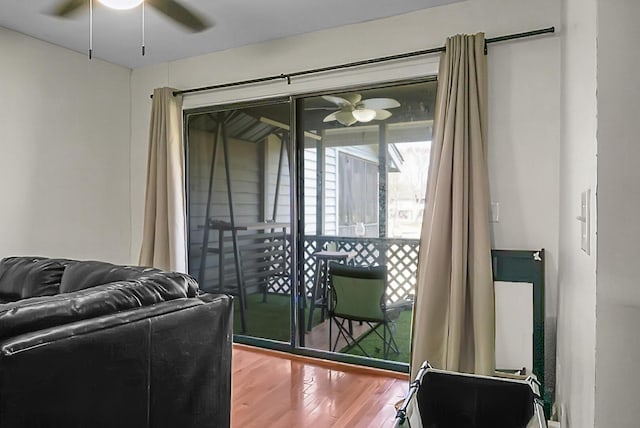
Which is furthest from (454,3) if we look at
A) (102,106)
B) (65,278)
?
(102,106)

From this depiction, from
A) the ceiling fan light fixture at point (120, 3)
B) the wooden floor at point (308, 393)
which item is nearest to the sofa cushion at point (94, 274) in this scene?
the wooden floor at point (308, 393)

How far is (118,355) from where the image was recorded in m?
1.54

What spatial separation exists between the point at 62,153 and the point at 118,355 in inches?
117

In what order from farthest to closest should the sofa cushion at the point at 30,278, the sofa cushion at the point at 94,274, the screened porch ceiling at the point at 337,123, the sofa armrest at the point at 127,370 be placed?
the screened porch ceiling at the point at 337,123 → the sofa cushion at the point at 30,278 → the sofa cushion at the point at 94,274 → the sofa armrest at the point at 127,370

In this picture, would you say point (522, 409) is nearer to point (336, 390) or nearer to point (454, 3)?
point (336, 390)

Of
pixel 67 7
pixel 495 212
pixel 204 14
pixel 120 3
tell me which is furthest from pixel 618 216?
pixel 67 7

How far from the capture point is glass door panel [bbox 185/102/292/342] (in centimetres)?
375

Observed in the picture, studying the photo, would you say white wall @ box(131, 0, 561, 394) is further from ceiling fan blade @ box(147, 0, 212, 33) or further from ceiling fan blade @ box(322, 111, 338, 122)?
ceiling fan blade @ box(147, 0, 212, 33)

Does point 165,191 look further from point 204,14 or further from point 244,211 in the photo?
point 204,14

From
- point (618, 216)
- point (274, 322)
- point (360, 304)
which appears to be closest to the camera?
point (618, 216)

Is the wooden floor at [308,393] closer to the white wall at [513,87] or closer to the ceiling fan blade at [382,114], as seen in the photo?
the white wall at [513,87]

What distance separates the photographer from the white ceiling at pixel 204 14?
3023 millimetres

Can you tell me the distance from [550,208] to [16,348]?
271cm

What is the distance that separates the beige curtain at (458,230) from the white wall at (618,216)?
1.75m
